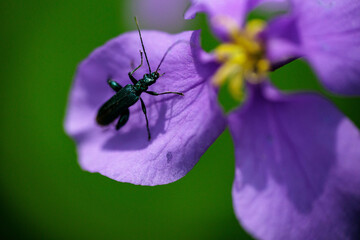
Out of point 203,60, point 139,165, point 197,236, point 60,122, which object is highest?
point 203,60

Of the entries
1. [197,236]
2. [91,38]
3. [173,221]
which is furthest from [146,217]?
[91,38]

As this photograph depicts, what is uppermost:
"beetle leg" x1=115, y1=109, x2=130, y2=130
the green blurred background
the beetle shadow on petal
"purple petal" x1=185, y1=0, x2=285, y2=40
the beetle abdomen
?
"purple petal" x1=185, y1=0, x2=285, y2=40

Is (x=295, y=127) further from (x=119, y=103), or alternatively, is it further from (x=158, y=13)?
(x=158, y=13)

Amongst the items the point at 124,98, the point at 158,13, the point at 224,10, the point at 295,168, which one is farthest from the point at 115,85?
the point at 158,13

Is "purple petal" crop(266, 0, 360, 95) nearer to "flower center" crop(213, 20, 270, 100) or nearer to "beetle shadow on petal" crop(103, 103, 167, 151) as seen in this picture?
"flower center" crop(213, 20, 270, 100)

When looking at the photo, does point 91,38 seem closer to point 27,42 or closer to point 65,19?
point 65,19

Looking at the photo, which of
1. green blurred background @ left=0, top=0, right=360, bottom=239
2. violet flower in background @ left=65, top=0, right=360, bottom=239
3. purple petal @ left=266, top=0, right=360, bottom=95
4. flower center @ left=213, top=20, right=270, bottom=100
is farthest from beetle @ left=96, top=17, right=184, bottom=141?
green blurred background @ left=0, top=0, right=360, bottom=239

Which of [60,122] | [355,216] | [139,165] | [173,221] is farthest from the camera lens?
[60,122]
